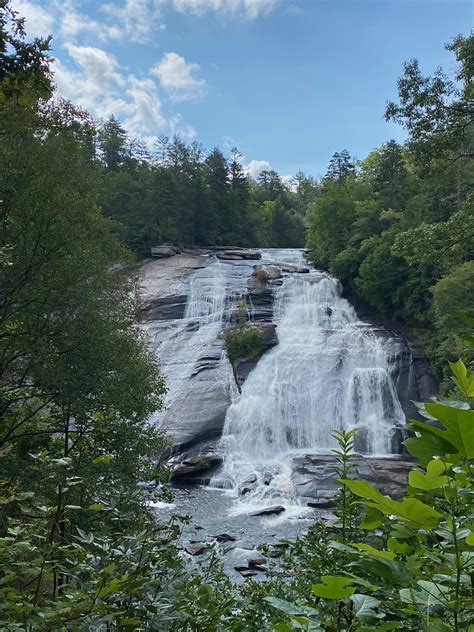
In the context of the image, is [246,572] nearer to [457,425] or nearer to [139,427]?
[139,427]

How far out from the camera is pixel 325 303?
27062mm

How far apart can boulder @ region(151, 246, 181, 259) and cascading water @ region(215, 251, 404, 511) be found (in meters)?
16.2

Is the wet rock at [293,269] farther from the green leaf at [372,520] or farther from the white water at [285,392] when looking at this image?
the green leaf at [372,520]

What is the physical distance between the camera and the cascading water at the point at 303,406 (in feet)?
54.0

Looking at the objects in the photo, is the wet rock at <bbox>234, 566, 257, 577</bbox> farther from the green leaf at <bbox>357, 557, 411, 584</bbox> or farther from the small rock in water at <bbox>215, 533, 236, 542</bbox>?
the green leaf at <bbox>357, 557, 411, 584</bbox>

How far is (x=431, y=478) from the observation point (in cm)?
86

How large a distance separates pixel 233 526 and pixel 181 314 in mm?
16193

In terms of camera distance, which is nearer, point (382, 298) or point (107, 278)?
point (107, 278)

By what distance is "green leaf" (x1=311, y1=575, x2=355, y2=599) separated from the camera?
86 centimetres

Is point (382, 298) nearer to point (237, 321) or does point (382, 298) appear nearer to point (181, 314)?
point (237, 321)

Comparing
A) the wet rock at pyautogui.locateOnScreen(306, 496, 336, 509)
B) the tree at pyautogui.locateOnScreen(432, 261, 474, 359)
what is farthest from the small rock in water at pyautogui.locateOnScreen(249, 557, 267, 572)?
the tree at pyautogui.locateOnScreen(432, 261, 474, 359)

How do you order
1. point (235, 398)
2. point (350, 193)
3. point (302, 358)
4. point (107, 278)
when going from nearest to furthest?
1. point (107, 278)
2. point (235, 398)
3. point (302, 358)
4. point (350, 193)

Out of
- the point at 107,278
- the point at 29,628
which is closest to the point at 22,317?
the point at 107,278

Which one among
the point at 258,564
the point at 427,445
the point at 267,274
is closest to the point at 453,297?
Answer: the point at 267,274
